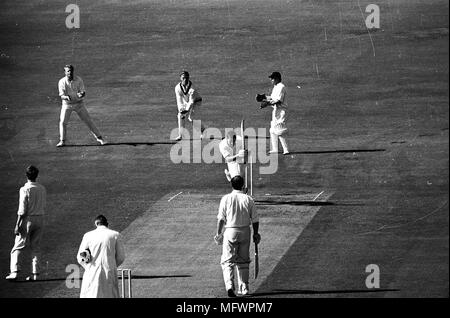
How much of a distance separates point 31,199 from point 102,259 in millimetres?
3088

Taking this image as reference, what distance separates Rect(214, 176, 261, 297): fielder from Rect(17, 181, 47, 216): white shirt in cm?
326

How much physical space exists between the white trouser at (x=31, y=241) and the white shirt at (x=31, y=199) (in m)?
0.15

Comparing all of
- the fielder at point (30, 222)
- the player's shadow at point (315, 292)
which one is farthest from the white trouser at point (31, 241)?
the player's shadow at point (315, 292)

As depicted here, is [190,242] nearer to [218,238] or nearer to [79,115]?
[218,238]

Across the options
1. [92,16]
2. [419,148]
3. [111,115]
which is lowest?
[419,148]

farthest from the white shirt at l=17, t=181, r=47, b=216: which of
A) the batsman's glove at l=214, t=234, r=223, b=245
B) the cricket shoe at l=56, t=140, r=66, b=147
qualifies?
the cricket shoe at l=56, t=140, r=66, b=147

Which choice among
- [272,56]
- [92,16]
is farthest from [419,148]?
[92,16]

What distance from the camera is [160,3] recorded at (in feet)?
168

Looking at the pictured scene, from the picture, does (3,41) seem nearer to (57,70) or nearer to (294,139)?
(57,70)

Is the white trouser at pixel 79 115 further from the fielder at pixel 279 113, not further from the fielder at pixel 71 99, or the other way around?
the fielder at pixel 279 113

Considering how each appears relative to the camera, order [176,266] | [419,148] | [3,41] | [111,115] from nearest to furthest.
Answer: [176,266] < [419,148] < [111,115] < [3,41]

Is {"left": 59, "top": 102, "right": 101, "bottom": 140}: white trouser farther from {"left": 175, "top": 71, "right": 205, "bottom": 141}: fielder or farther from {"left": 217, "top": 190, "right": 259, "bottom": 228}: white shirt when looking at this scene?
{"left": 217, "top": 190, "right": 259, "bottom": 228}: white shirt

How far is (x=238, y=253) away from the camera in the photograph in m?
29.3
